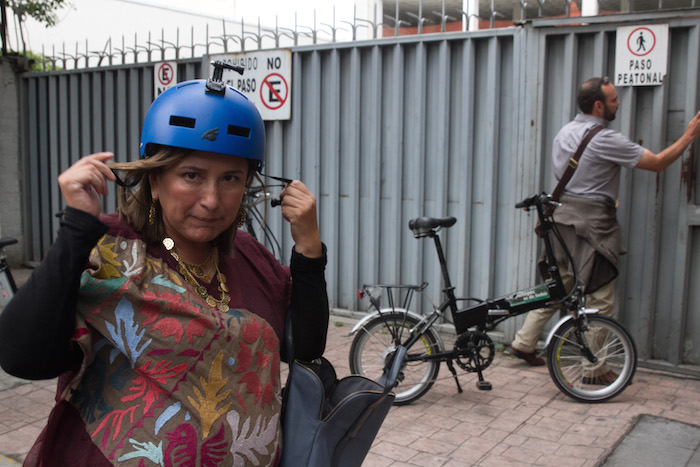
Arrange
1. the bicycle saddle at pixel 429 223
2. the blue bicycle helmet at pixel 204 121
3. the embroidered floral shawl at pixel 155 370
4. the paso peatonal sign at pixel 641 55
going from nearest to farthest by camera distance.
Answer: the embroidered floral shawl at pixel 155 370
the blue bicycle helmet at pixel 204 121
the bicycle saddle at pixel 429 223
the paso peatonal sign at pixel 641 55

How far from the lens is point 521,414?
467 cm

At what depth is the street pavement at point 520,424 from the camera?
4012mm

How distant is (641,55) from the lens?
527 centimetres

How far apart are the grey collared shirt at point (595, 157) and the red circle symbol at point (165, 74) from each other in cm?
469

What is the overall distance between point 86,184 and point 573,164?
171 inches

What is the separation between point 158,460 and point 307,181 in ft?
19.2

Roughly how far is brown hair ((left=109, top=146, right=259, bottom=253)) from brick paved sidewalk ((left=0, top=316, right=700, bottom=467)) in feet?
8.75

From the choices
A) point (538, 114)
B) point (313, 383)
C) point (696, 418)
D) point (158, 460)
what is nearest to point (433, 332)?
point (696, 418)

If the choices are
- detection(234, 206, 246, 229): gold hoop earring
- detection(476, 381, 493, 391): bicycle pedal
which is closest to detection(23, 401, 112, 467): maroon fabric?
detection(234, 206, 246, 229): gold hoop earring

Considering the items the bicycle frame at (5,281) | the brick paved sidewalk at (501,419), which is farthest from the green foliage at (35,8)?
the brick paved sidewalk at (501,419)

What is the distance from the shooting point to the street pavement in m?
4.01

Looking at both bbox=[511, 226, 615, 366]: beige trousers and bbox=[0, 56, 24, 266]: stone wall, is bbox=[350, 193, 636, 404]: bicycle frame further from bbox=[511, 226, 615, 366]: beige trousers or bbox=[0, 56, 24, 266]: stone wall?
bbox=[0, 56, 24, 266]: stone wall

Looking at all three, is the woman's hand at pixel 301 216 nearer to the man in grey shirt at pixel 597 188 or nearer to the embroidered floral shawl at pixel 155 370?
the embroidered floral shawl at pixel 155 370

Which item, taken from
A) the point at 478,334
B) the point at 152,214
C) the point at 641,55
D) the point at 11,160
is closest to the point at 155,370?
the point at 152,214
